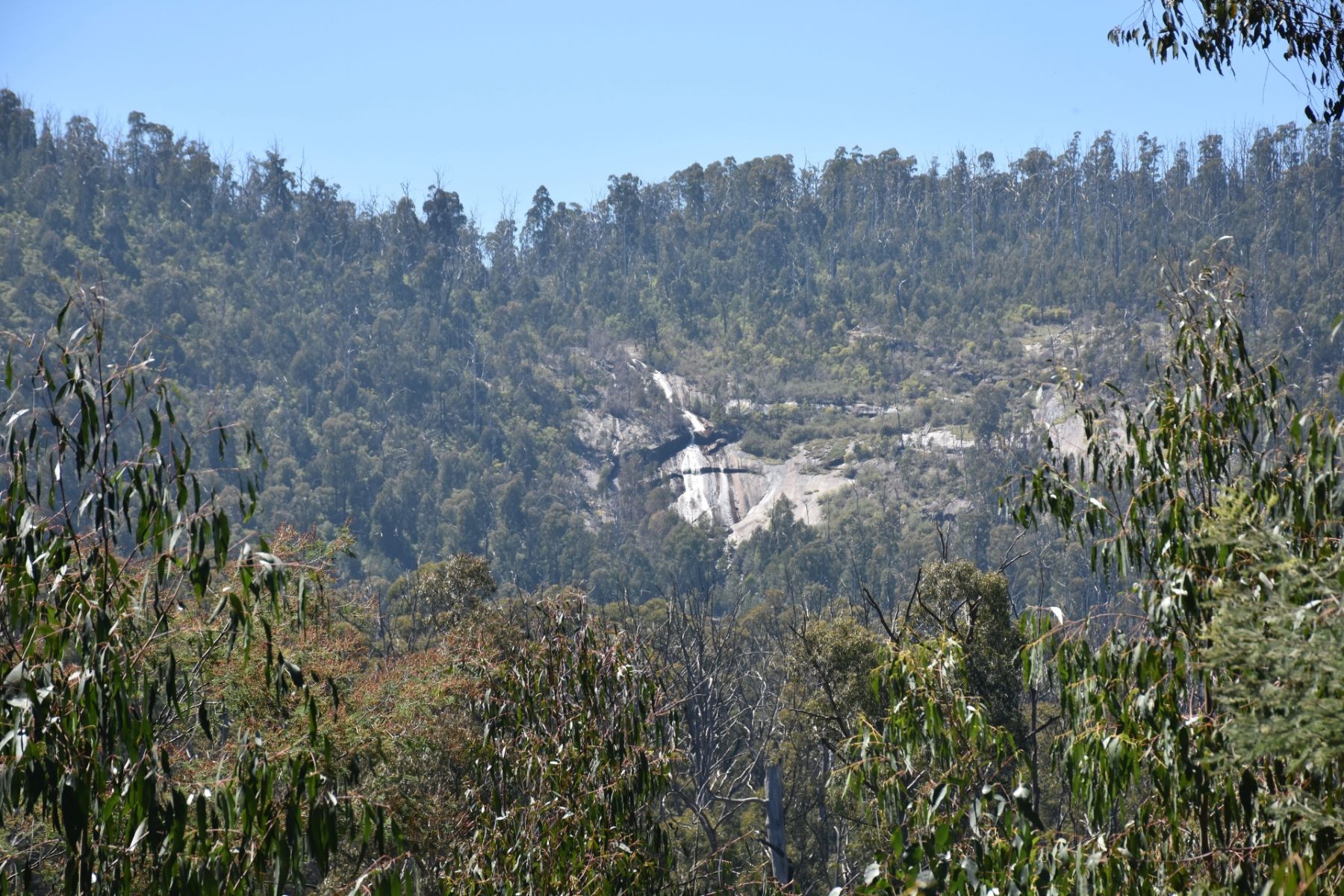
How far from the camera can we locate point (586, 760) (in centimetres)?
585

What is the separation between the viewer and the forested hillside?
8862 centimetres

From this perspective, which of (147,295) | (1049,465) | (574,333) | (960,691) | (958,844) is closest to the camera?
(958,844)

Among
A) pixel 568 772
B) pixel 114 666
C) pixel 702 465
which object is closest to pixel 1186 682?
pixel 568 772

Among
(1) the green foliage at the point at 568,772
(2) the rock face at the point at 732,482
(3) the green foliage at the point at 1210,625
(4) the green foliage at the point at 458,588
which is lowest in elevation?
(2) the rock face at the point at 732,482

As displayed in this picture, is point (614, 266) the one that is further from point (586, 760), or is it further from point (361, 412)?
point (586, 760)

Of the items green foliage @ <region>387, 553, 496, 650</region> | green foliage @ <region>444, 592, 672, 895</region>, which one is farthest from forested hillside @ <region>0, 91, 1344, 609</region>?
green foliage @ <region>444, 592, 672, 895</region>

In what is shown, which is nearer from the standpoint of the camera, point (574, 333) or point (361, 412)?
point (361, 412)

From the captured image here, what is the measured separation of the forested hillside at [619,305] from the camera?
88.6 m

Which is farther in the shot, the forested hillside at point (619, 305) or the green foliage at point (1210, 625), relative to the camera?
the forested hillside at point (619, 305)

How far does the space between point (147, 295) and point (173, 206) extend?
15.3 metres

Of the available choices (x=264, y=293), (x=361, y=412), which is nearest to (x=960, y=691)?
(x=361, y=412)

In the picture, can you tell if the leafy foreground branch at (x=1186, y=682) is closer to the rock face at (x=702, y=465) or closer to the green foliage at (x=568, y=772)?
the green foliage at (x=568, y=772)

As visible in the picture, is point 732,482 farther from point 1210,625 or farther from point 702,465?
point 1210,625

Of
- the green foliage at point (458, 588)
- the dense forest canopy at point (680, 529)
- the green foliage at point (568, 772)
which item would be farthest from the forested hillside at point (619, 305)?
the green foliage at point (568, 772)
